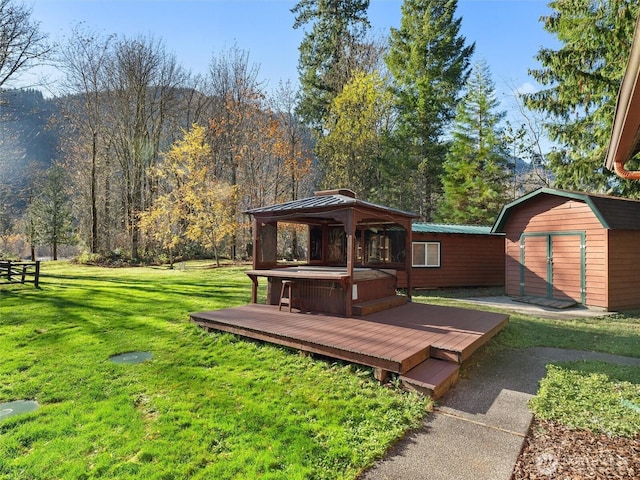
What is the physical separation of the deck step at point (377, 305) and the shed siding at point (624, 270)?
527 centimetres

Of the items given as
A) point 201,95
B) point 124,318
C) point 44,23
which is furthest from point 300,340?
point 201,95

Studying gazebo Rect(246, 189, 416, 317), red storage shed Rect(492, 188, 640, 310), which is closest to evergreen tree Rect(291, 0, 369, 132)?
red storage shed Rect(492, 188, 640, 310)

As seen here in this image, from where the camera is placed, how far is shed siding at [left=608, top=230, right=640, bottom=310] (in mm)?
8078

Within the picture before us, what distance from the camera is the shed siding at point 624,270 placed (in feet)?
26.5

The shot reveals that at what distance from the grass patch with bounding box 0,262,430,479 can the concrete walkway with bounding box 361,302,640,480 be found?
15 cm

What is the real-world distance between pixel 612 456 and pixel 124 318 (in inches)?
275

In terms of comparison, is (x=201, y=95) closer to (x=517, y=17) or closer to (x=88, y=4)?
(x=88, y=4)

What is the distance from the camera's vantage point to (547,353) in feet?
15.6

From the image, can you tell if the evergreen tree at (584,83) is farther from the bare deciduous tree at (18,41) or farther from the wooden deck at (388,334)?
the bare deciduous tree at (18,41)

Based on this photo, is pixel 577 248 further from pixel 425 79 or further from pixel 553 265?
pixel 425 79

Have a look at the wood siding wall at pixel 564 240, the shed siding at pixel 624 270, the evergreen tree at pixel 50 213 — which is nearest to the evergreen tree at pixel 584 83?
the wood siding wall at pixel 564 240

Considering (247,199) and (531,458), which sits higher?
(247,199)

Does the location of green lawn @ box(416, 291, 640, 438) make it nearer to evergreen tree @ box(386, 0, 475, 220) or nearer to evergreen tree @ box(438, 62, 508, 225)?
evergreen tree @ box(438, 62, 508, 225)

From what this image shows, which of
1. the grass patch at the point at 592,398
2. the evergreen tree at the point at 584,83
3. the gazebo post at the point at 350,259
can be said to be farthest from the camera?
the evergreen tree at the point at 584,83
